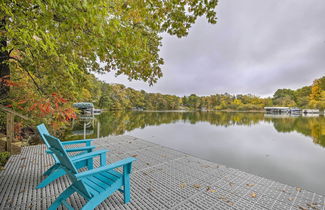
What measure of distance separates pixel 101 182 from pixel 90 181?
0.14 meters

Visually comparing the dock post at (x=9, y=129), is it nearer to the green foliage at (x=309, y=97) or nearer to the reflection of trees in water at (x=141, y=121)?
the reflection of trees in water at (x=141, y=121)

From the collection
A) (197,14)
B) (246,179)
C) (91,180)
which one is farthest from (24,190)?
(197,14)

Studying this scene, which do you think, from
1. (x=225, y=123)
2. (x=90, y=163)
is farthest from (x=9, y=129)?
(x=225, y=123)

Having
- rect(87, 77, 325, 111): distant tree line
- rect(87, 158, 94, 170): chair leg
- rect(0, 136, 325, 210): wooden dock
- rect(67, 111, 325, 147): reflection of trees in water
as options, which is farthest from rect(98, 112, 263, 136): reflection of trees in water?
rect(87, 77, 325, 111): distant tree line

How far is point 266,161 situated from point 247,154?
2.46 ft

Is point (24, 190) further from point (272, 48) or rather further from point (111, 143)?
point (272, 48)

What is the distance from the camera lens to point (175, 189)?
2.14 metres

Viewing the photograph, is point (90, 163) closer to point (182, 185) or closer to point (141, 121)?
point (182, 185)

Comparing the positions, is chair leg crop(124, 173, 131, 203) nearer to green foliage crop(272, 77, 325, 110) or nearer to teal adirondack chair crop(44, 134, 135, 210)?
teal adirondack chair crop(44, 134, 135, 210)

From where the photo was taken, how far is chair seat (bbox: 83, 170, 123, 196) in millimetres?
1495

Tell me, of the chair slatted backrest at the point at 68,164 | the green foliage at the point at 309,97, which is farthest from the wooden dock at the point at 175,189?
Answer: the green foliage at the point at 309,97

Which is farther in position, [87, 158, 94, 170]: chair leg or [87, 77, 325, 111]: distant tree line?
[87, 77, 325, 111]: distant tree line

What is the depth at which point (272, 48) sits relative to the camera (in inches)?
517

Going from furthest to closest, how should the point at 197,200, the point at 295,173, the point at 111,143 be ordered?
1. the point at 111,143
2. the point at 295,173
3. the point at 197,200
